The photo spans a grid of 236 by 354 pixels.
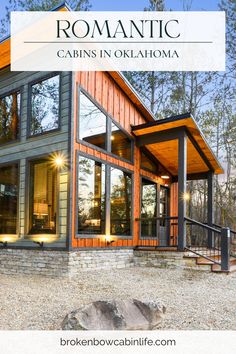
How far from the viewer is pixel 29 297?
5.18m

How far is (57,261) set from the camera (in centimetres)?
693

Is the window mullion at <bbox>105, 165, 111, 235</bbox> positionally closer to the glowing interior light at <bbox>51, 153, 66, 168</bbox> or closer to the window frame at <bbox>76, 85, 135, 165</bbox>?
the window frame at <bbox>76, 85, 135, 165</bbox>

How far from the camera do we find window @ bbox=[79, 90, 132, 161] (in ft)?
25.0

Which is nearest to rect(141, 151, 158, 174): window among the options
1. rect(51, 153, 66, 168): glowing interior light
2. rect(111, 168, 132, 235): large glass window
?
rect(111, 168, 132, 235): large glass window

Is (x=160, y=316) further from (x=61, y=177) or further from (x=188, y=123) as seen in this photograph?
(x=188, y=123)

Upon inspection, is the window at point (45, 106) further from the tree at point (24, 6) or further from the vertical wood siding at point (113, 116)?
the tree at point (24, 6)

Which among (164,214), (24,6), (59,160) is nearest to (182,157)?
(59,160)

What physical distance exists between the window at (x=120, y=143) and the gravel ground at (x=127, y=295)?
3.06 meters

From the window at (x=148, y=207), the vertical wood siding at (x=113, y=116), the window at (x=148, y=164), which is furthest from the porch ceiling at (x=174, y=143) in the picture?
the window at (x=148, y=207)

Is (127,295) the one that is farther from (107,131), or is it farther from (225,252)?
(107,131)

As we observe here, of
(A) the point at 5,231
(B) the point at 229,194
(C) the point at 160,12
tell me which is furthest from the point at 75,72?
(B) the point at 229,194

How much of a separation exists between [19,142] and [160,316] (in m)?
5.67

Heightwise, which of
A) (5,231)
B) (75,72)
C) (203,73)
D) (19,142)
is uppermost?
(203,73)
